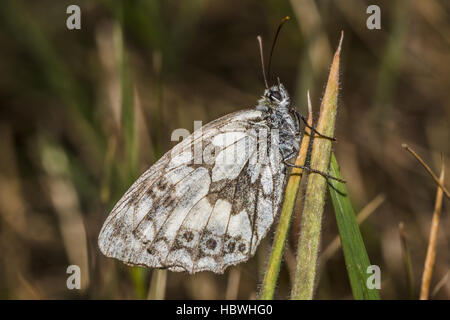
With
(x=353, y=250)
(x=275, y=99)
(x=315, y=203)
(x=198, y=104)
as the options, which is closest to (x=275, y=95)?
(x=275, y=99)

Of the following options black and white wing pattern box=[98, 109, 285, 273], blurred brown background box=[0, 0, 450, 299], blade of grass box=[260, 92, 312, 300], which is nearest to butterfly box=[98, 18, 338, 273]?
black and white wing pattern box=[98, 109, 285, 273]

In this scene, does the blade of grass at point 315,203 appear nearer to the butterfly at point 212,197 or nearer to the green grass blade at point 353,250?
the green grass blade at point 353,250

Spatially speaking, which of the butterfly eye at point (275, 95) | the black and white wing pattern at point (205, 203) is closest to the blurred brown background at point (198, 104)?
the black and white wing pattern at point (205, 203)

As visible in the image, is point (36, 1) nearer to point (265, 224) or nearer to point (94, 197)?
point (94, 197)

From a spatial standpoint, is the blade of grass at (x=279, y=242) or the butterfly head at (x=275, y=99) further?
the butterfly head at (x=275, y=99)

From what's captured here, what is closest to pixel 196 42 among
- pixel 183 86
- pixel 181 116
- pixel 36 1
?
pixel 183 86
